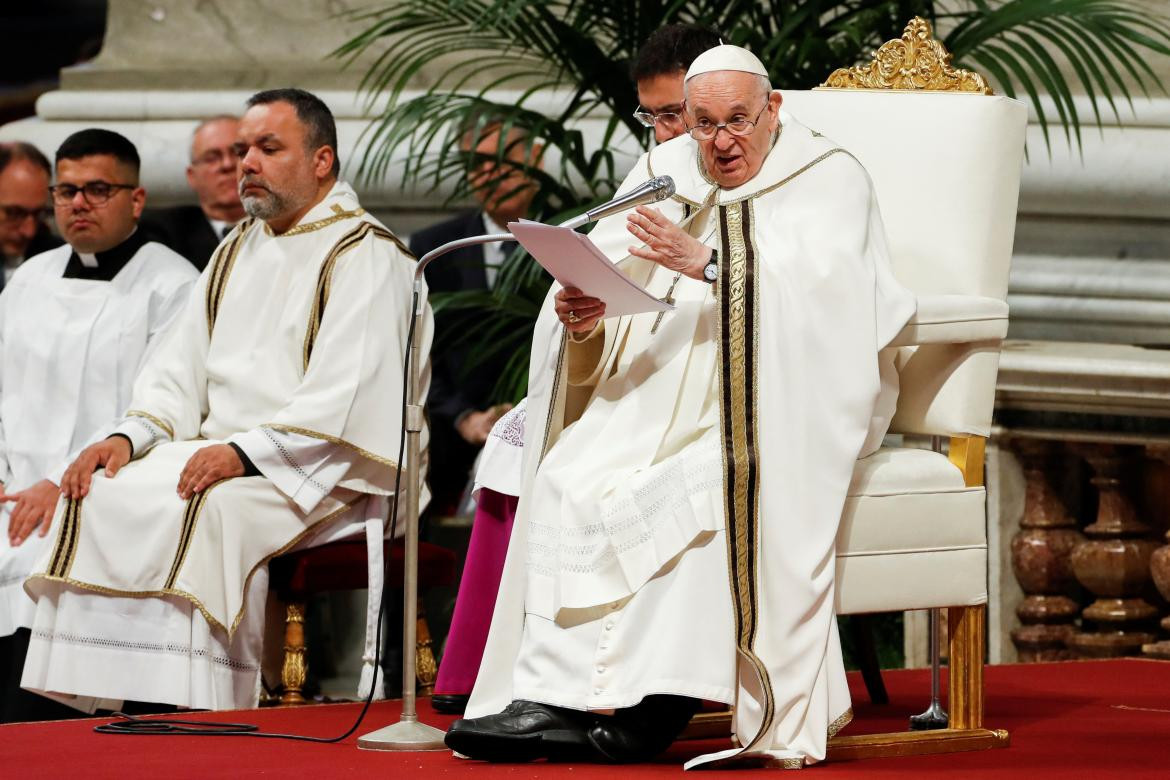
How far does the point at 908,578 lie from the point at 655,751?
2.08 feet

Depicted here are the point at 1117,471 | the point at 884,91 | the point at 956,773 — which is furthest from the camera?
the point at 1117,471

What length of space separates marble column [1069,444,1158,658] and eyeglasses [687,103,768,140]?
2.16 metres

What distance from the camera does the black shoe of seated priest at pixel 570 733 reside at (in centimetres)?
400

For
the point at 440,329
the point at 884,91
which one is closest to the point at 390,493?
the point at 440,329

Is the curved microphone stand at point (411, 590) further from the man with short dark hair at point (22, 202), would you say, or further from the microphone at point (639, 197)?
the man with short dark hair at point (22, 202)

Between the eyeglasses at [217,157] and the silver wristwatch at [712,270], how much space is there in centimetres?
313

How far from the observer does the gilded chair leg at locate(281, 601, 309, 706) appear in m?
5.39

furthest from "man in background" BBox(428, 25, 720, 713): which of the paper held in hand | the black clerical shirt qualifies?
the black clerical shirt

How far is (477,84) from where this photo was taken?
7.55 metres

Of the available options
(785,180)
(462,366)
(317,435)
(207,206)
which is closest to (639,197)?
(785,180)

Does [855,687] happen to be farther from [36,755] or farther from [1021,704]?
[36,755]

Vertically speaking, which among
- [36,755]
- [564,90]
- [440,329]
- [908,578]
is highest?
[564,90]

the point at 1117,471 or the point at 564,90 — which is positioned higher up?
the point at 564,90

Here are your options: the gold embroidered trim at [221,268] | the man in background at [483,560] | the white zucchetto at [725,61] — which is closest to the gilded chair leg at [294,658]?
the man in background at [483,560]
